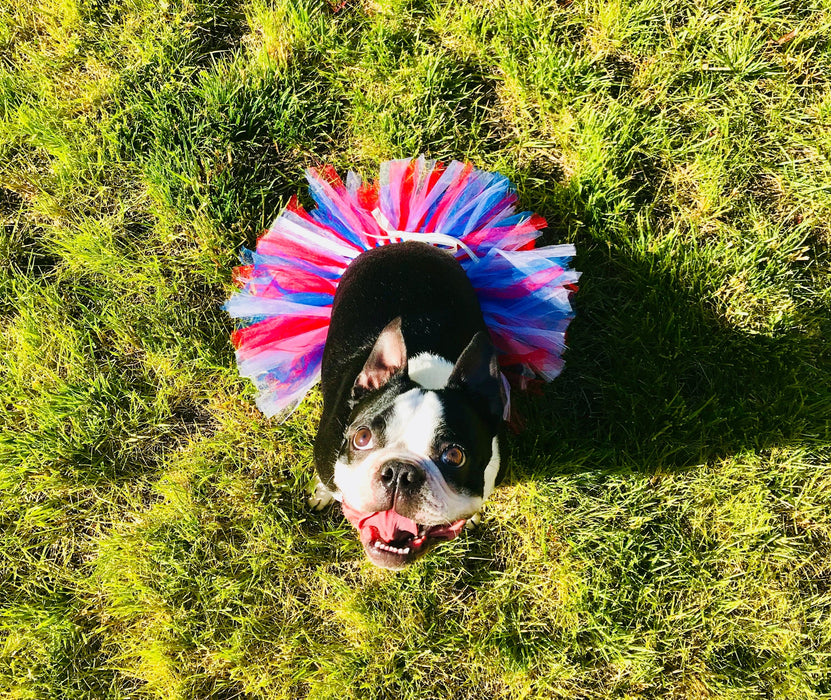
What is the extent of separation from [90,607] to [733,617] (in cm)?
295

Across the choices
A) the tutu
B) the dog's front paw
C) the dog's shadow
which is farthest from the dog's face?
the dog's shadow

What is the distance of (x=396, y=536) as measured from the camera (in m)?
2.11

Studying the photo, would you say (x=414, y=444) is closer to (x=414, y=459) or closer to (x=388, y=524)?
(x=414, y=459)

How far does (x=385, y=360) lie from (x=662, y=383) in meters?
1.52

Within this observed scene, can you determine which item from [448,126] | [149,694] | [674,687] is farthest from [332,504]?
[448,126]

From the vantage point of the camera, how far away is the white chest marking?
6.89 ft

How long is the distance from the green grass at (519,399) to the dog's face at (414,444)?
800mm

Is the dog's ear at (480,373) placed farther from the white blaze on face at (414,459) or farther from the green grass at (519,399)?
the green grass at (519,399)

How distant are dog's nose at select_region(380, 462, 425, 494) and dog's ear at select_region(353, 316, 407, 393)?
0.33 meters

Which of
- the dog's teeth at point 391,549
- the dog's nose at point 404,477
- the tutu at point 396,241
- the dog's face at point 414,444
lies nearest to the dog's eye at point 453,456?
the dog's face at point 414,444

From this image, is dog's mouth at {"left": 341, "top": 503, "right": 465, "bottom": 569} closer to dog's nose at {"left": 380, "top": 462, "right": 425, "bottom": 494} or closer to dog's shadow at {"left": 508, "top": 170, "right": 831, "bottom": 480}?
dog's nose at {"left": 380, "top": 462, "right": 425, "bottom": 494}

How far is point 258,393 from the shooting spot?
2920mm

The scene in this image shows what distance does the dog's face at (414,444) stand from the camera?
6.06 feet

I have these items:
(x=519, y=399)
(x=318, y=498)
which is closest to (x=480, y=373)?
(x=519, y=399)
